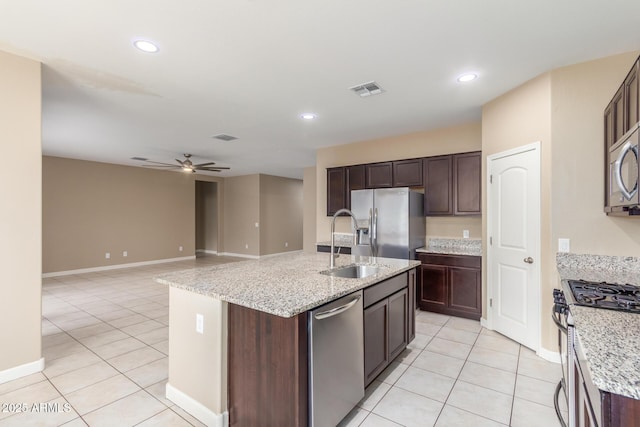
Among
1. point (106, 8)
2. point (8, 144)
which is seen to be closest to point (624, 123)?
point (106, 8)

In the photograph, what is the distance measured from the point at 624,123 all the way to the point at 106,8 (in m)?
3.54

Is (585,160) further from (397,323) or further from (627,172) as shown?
(397,323)

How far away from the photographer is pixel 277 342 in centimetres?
161

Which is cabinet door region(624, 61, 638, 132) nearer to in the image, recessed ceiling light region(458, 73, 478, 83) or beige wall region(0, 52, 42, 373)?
recessed ceiling light region(458, 73, 478, 83)

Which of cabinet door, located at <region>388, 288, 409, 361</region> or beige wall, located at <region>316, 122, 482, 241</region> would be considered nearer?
cabinet door, located at <region>388, 288, 409, 361</region>

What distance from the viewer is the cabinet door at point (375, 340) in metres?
2.14

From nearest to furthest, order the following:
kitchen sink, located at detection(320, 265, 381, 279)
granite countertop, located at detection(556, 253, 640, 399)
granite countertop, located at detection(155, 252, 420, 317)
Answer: granite countertop, located at detection(556, 253, 640, 399)
granite countertop, located at detection(155, 252, 420, 317)
kitchen sink, located at detection(320, 265, 381, 279)

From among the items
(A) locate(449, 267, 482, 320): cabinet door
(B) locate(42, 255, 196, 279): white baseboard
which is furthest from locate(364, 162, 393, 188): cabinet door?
(B) locate(42, 255, 196, 279): white baseboard

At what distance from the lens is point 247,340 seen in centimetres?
175

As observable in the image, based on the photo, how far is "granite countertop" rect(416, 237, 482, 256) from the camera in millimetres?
4121

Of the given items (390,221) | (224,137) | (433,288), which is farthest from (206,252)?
(433,288)

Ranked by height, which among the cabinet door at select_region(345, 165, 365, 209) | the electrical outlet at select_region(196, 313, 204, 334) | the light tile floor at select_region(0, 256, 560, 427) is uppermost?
the cabinet door at select_region(345, 165, 365, 209)

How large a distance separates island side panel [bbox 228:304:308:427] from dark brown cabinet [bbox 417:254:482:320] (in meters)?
2.93

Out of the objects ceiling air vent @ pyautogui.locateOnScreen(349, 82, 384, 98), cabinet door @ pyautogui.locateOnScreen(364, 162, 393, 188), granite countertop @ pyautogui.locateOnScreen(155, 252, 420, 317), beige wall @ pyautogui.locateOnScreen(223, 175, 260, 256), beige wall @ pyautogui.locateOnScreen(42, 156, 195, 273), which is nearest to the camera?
granite countertop @ pyautogui.locateOnScreen(155, 252, 420, 317)
